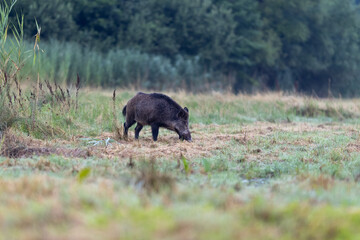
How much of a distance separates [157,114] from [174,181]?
17.9 ft

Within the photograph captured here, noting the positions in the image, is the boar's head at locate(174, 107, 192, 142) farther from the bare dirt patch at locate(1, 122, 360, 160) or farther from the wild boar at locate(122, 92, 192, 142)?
the bare dirt patch at locate(1, 122, 360, 160)

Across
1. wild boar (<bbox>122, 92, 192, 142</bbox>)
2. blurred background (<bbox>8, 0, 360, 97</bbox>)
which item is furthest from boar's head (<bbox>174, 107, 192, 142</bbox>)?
blurred background (<bbox>8, 0, 360, 97</bbox>)

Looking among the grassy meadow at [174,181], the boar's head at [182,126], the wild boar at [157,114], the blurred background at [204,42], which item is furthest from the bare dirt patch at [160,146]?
the blurred background at [204,42]

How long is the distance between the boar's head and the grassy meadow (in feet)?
1.01

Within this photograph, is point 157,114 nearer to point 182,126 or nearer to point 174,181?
point 182,126

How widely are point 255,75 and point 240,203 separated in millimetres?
35475

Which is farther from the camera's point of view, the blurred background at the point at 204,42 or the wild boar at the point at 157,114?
the blurred background at the point at 204,42

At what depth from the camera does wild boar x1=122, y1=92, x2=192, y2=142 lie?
10.7 m

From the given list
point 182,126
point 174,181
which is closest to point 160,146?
point 182,126

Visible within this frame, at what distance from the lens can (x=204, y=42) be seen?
118ft

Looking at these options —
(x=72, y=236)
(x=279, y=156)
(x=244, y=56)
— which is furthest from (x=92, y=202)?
(x=244, y=56)

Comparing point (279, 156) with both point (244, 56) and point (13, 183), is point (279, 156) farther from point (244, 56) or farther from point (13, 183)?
point (244, 56)

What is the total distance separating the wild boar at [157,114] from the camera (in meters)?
10.7

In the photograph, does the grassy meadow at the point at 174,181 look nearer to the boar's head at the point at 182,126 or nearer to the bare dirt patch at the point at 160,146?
the bare dirt patch at the point at 160,146
